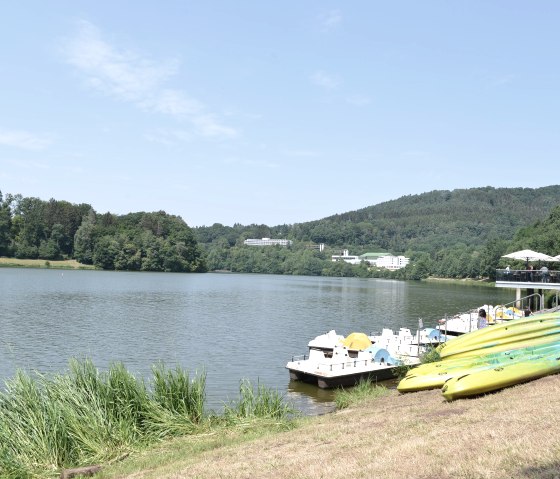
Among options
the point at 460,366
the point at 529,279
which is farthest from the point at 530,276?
the point at 460,366

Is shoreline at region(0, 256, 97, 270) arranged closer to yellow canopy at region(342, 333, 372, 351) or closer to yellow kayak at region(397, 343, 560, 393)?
yellow canopy at region(342, 333, 372, 351)

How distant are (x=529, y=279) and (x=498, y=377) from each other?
2230 cm

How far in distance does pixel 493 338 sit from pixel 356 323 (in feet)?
108

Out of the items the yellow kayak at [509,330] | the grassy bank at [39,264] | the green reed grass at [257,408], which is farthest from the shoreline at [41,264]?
the green reed grass at [257,408]

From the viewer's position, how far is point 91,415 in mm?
12086

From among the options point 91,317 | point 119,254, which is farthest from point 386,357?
point 119,254

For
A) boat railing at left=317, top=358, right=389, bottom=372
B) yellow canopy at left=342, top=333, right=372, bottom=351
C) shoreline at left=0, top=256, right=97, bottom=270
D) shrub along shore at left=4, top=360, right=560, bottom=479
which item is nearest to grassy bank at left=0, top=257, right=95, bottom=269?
shoreline at left=0, top=256, right=97, bottom=270

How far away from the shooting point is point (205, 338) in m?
37.7

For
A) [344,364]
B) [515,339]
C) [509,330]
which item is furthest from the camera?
[344,364]

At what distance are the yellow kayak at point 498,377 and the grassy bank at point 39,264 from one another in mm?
137167

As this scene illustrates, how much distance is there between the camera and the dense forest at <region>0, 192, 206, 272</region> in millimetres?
142000

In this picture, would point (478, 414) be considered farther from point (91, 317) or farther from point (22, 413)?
point (91, 317)

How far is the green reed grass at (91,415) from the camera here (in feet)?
36.8

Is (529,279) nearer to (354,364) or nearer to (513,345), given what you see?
(354,364)
